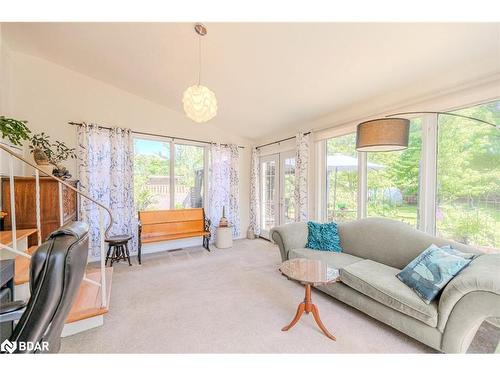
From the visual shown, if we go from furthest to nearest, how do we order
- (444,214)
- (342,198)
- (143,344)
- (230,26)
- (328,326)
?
(342,198) → (444,214) → (230,26) → (328,326) → (143,344)

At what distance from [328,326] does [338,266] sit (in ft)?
2.01

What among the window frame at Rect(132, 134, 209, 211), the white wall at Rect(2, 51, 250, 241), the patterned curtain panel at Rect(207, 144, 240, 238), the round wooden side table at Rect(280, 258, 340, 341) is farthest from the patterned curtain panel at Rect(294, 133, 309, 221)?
the white wall at Rect(2, 51, 250, 241)

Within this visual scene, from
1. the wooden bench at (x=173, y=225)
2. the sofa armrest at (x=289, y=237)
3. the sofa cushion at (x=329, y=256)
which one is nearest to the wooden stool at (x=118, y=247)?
the wooden bench at (x=173, y=225)

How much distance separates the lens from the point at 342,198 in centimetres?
350

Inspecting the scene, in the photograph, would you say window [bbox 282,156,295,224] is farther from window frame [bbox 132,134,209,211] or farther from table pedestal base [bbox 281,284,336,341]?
table pedestal base [bbox 281,284,336,341]

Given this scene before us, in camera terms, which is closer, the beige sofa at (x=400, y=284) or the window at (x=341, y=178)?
the beige sofa at (x=400, y=284)

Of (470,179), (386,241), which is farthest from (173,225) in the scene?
(470,179)

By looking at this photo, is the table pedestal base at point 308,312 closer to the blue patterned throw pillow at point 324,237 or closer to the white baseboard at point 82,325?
the blue patterned throw pillow at point 324,237

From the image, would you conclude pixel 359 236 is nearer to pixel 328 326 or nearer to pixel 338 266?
pixel 338 266

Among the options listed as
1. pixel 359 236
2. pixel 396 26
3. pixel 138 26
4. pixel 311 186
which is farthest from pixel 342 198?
pixel 138 26

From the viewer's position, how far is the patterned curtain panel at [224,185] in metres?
4.65

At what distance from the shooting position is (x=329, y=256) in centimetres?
259

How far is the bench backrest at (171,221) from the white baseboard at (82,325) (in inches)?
78.5

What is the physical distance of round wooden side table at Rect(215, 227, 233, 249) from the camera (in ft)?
14.4
